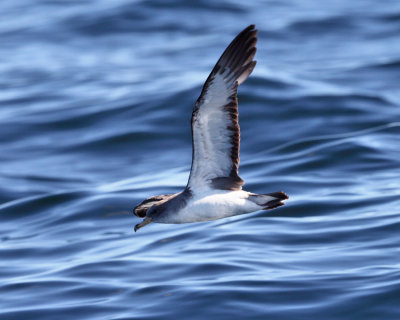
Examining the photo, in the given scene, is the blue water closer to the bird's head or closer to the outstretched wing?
the bird's head

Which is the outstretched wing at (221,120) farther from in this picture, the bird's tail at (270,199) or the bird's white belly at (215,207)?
the bird's tail at (270,199)

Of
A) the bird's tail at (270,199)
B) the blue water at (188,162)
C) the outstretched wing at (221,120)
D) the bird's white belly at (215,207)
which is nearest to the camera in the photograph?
the outstretched wing at (221,120)

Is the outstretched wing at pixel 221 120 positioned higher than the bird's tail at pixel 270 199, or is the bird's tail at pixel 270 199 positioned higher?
the outstretched wing at pixel 221 120

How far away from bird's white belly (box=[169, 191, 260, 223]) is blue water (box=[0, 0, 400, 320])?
10.7 ft

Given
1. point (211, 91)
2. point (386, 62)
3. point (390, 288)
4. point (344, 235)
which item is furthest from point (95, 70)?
point (211, 91)

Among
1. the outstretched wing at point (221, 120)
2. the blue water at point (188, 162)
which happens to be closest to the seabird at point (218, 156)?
the outstretched wing at point (221, 120)

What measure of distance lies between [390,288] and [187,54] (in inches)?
750

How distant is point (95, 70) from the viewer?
30000mm

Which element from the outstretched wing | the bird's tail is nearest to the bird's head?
the outstretched wing

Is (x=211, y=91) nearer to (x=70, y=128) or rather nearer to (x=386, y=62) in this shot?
(x=70, y=128)

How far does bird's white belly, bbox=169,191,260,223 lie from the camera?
9938 millimetres

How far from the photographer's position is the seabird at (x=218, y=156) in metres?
9.35

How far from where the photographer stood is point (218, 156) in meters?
10.1

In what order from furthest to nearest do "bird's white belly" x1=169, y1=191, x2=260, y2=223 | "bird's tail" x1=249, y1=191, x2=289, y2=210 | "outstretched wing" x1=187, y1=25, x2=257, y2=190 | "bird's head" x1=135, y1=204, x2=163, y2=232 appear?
"bird's head" x1=135, y1=204, x2=163, y2=232 → "bird's white belly" x1=169, y1=191, x2=260, y2=223 → "bird's tail" x1=249, y1=191, x2=289, y2=210 → "outstretched wing" x1=187, y1=25, x2=257, y2=190
